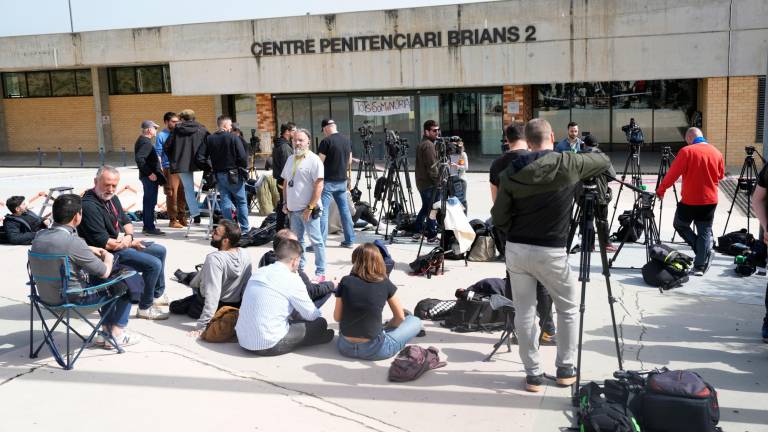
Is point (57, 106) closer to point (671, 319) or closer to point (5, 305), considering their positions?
point (5, 305)

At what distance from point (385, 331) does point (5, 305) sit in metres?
4.25

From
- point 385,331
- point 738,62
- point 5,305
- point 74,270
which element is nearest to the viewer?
point 74,270

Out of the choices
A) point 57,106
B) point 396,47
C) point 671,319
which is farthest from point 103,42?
point 671,319

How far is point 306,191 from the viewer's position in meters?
8.52

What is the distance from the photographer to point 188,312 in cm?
735

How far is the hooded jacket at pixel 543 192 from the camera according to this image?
16.4 feet

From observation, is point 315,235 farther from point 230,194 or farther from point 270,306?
point 230,194

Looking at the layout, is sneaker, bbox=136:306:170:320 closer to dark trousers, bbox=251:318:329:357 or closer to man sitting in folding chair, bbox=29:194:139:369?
man sitting in folding chair, bbox=29:194:139:369

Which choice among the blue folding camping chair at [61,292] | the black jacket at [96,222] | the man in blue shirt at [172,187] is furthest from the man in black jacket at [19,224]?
the blue folding camping chair at [61,292]

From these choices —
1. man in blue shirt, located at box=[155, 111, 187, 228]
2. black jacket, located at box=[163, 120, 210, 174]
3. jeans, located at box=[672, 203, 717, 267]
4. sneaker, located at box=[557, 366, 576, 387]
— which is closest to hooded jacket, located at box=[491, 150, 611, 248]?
sneaker, located at box=[557, 366, 576, 387]

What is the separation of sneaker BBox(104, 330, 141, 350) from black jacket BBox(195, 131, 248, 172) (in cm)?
459

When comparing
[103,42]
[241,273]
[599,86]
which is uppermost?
[103,42]

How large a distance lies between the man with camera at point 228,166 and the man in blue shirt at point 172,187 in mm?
1200

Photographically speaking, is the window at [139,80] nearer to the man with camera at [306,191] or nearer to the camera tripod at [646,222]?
the man with camera at [306,191]
